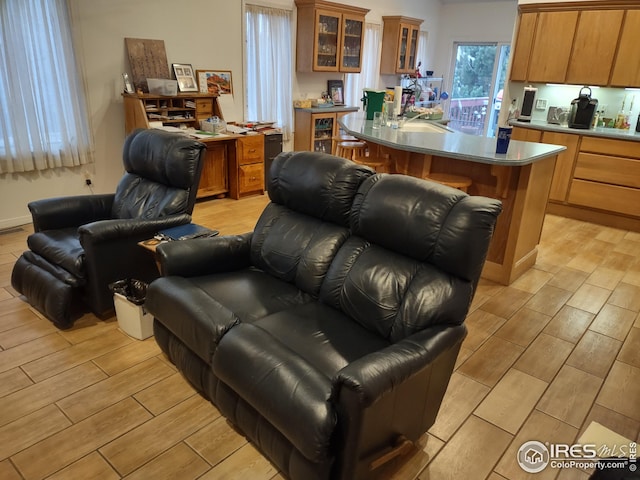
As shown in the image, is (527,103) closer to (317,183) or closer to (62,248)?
(317,183)

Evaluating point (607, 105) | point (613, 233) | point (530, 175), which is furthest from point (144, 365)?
point (607, 105)

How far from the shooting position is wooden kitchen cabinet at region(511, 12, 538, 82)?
Result: 208 inches

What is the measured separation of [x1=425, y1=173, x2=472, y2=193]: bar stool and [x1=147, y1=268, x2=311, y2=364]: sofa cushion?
157 cm

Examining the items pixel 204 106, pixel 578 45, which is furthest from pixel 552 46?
pixel 204 106

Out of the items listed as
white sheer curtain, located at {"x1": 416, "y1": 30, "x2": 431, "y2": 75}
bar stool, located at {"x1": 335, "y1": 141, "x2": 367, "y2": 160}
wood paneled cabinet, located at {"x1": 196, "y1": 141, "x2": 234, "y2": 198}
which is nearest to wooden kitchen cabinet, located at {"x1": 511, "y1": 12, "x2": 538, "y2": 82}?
bar stool, located at {"x1": 335, "y1": 141, "x2": 367, "y2": 160}

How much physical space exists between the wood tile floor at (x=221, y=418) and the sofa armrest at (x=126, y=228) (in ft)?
1.84

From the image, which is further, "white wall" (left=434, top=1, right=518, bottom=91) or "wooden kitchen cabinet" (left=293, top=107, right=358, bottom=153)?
"white wall" (left=434, top=1, right=518, bottom=91)

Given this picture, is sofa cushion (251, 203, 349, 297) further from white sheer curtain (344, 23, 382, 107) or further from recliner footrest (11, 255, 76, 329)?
white sheer curtain (344, 23, 382, 107)

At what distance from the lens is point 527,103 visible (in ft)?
18.0

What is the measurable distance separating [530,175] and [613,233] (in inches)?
89.8

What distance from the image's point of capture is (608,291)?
11.4 feet

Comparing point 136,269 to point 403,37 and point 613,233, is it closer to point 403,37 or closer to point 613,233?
point 613,233

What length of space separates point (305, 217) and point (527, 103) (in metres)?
4.28

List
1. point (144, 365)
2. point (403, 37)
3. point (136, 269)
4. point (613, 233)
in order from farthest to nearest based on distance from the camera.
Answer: point (403, 37) < point (613, 233) < point (136, 269) < point (144, 365)
